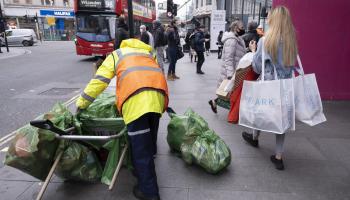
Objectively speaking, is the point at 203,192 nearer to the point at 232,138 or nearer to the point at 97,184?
the point at 97,184

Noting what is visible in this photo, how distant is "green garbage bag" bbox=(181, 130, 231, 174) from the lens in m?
3.29

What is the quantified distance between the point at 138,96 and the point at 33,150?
99cm

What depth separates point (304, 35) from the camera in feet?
20.2

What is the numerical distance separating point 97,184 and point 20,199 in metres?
0.72

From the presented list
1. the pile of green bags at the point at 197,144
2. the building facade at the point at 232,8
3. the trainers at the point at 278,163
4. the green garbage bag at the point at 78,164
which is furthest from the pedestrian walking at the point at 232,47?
the building facade at the point at 232,8

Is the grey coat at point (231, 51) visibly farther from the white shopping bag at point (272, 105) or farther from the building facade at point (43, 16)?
the building facade at point (43, 16)

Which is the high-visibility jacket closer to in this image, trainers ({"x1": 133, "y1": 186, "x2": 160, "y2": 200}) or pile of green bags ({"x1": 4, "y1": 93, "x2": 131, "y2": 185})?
pile of green bags ({"x1": 4, "y1": 93, "x2": 131, "y2": 185})

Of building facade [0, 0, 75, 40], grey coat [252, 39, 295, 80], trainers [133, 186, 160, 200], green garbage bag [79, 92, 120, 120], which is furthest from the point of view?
building facade [0, 0, 75, 40]

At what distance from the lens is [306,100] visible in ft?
10.7

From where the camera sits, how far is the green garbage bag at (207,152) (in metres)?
3.29

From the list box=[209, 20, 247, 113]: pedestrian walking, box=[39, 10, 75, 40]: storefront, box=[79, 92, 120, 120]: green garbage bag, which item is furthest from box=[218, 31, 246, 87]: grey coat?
box=[39, 10, 75, 40]: storefront

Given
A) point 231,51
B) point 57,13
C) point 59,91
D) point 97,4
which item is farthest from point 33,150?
point 57,13

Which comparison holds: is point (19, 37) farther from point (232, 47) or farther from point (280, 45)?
point (280, 45)

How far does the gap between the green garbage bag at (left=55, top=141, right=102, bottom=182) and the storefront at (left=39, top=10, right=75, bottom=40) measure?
49.3 metres
